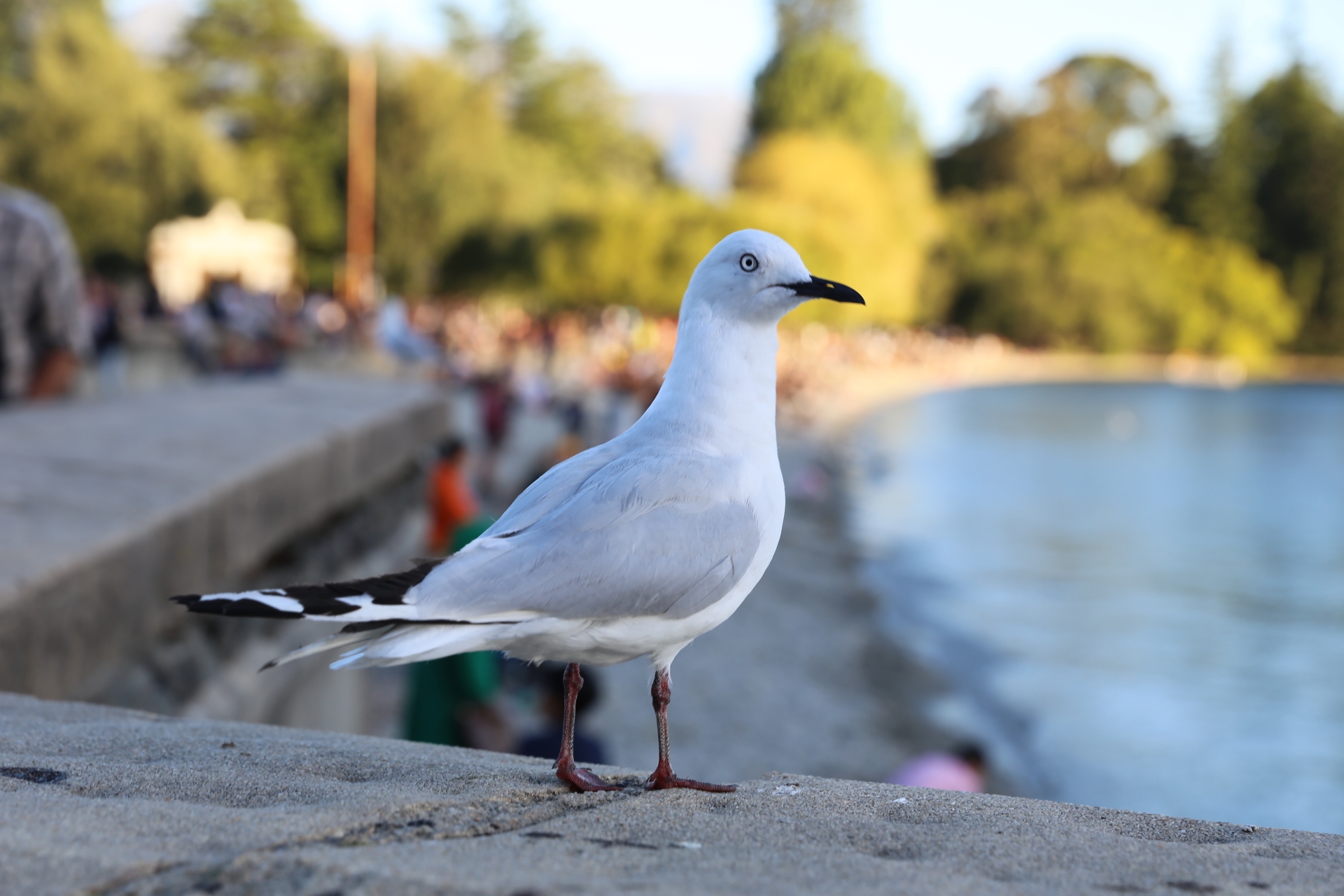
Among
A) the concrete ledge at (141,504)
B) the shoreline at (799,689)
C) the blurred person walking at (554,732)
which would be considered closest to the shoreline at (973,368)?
the shoreline at (799,689)

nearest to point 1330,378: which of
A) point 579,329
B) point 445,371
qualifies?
point 579,329

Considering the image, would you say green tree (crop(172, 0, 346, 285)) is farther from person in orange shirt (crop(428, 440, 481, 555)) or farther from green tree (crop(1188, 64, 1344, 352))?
green tree (crop(1188, 64, 1344, 352))

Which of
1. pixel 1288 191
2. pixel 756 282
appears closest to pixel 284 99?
pixel 756 282

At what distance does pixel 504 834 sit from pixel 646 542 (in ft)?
1.72

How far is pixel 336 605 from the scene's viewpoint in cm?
174

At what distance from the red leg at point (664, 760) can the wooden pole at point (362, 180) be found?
107 feet

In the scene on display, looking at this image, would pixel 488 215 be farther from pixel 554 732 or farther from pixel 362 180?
pixel 554 732

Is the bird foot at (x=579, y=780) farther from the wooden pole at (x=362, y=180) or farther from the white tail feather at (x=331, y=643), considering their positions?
the wooden pole at (x=362, y=180)

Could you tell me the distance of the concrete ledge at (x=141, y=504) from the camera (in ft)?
9.53

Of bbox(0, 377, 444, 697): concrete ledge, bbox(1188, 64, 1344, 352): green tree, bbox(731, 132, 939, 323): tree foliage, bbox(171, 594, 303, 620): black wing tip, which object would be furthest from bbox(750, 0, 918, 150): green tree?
bbox(171, 594, 303, 620): black wing tip

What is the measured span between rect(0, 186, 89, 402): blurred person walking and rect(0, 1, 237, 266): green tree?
31.2m

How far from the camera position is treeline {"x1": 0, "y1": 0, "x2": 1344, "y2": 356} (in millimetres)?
34594

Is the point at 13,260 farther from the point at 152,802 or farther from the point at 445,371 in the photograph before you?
the point at 445,371

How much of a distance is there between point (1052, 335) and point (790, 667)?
2654 inches
